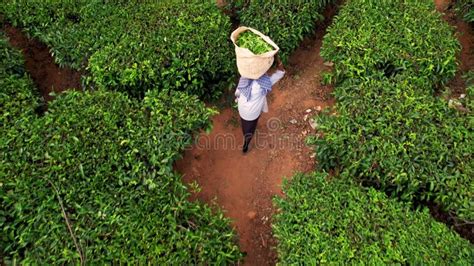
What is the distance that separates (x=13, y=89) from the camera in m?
5.07

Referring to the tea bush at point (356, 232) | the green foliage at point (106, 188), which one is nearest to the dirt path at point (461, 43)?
the tea bush at point (356, 232)

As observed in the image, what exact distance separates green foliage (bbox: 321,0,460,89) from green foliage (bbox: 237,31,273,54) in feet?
3.88

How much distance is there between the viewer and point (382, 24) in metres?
5.59

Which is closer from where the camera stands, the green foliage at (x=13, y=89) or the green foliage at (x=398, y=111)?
the green foliage at (x=398, y=111)

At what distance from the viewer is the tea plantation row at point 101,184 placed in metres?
3.93

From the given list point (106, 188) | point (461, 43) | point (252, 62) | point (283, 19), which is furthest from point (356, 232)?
point (461, 43)

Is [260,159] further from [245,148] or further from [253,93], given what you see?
[253,93]

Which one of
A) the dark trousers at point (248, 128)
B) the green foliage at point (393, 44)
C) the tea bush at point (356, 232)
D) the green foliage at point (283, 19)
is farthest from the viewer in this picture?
the green foliage at point (283, 19)

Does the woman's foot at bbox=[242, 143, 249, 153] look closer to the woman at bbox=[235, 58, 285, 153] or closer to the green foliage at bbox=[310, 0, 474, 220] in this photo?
the woman at bbox=[235, 58, 285, 153]

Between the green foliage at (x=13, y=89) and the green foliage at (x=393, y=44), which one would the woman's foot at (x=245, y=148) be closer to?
the green foliage at (x=393, y=44)

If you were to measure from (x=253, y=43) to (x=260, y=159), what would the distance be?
1794 millimetres

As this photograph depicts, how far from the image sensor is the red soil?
6402mm

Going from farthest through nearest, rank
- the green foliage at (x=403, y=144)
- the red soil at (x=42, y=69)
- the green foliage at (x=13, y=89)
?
the red soil at (x=42, y=69), the green foliage at (x=13, y=89), the green foliage at (x=403, y=144)

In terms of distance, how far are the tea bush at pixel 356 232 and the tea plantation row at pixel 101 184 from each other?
2.32 ft
